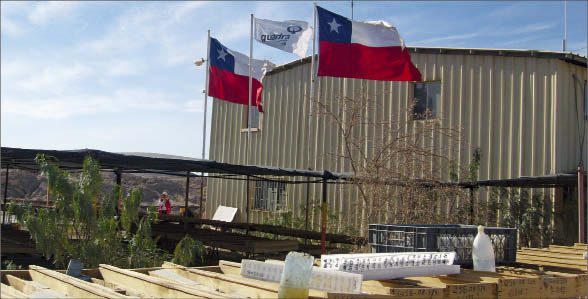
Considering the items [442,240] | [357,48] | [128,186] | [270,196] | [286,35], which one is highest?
[286,35]

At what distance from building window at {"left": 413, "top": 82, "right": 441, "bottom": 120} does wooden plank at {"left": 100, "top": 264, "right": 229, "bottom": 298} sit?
527 inches

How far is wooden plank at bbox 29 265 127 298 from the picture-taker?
3.48 metres

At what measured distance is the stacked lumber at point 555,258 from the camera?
557 cm

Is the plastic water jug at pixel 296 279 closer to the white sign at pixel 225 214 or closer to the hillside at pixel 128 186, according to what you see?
the white sign at pixel 225 214

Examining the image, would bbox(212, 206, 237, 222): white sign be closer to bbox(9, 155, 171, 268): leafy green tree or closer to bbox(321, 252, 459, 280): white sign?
bbox(9, 155, 171, 268): leafy green tree

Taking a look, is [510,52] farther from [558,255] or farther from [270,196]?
[558,255]

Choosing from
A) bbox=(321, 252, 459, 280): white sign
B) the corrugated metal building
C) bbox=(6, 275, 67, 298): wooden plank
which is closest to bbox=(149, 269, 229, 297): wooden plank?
bbox=(6, 275, 67, 298): wooden plank

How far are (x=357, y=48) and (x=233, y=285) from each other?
533 inches

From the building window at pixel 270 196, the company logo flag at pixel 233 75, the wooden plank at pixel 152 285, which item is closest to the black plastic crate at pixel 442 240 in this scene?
the wooden plank at pixel 152 285

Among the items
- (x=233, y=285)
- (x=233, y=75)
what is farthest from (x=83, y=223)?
(x=233, y=75)

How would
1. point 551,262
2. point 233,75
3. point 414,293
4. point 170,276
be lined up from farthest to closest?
point 233,75, point 551,262, point 170,276, point 414,293

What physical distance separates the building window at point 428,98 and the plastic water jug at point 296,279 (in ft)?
46.1

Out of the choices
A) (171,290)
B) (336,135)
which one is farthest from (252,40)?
(171,290)

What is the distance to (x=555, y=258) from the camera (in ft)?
19.8
